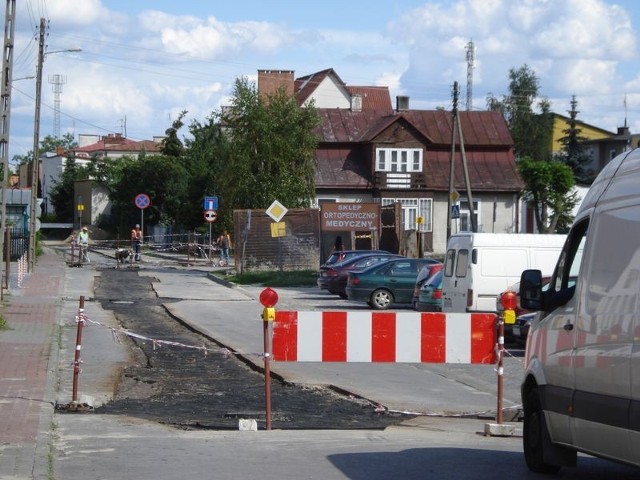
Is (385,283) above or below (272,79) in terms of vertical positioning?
below

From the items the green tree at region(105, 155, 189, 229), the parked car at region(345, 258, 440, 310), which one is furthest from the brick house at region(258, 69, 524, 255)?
the parked car at region(345, 258, 440, 310)

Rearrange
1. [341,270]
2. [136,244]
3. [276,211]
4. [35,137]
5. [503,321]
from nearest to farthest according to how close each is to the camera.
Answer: [503,321] → [341,270] → [276,211] → [35,137] → [136,244]

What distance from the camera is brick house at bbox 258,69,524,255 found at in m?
63.9

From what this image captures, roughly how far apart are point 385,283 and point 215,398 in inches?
663

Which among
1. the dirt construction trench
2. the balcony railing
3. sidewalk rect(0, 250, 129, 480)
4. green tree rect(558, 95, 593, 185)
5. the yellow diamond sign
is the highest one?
green tree rect(558, 95, 593, 185)

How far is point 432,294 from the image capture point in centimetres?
2594

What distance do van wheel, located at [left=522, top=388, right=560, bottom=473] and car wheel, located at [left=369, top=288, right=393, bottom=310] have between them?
20.8 metres

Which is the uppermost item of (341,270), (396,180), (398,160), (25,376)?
(398,160)

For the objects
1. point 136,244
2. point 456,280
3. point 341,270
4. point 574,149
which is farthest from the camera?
point 574,149

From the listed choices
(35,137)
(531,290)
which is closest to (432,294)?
(531,290)

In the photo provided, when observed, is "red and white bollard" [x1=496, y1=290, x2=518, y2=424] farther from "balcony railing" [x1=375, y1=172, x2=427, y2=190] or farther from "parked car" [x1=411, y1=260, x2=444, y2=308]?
"balcony railing" [x1=375, y1=172, x2=427, y2=190]

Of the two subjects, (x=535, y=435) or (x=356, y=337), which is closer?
(x=535, y=435)

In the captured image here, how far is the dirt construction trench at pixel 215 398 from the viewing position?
11562 mm

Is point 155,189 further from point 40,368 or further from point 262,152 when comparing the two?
point 40,368
